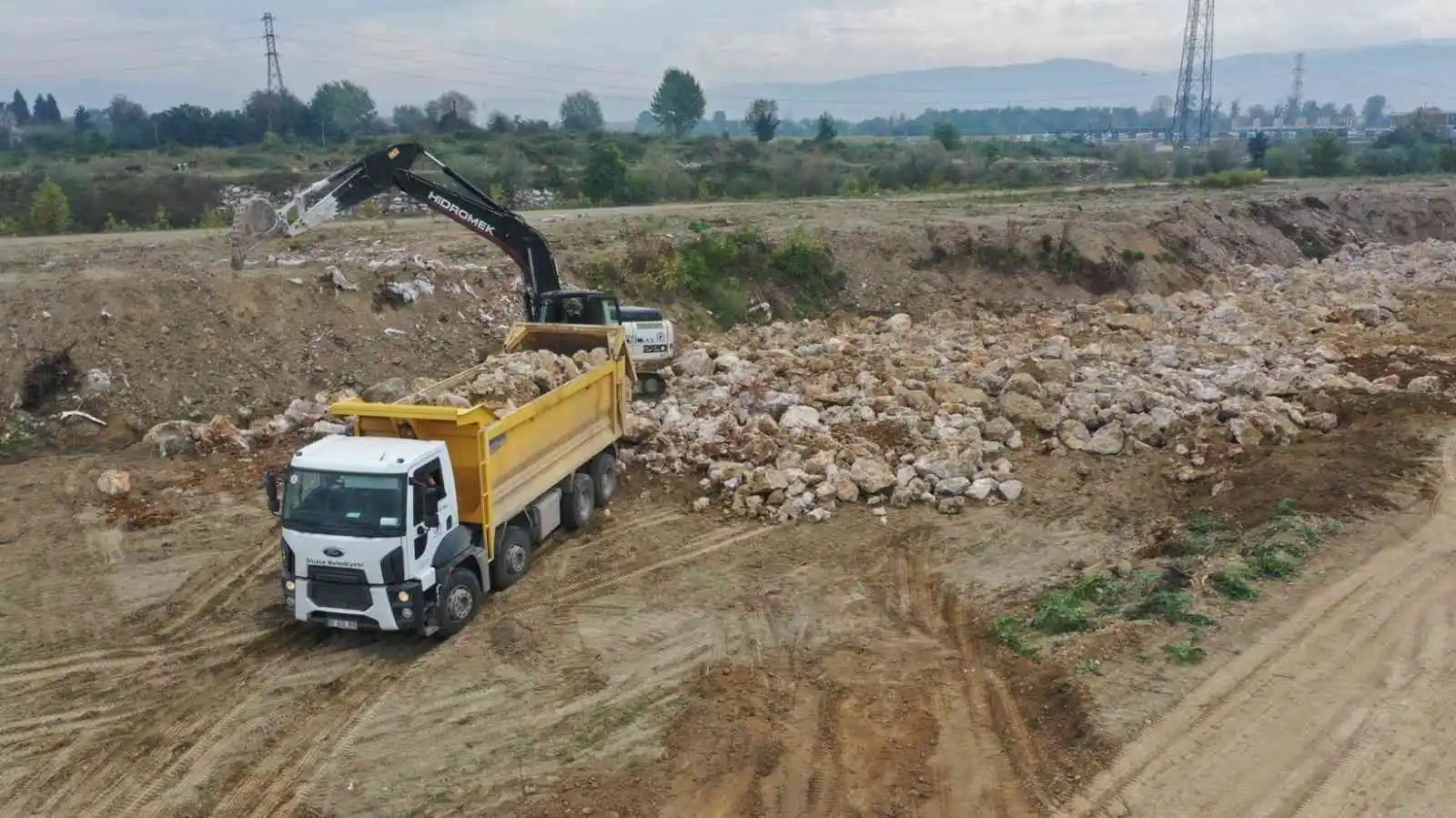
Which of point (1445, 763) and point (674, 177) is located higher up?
point (674, 177)

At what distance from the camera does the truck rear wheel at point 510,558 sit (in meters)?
10.7

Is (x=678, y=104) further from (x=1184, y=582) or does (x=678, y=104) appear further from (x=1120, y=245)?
(x=1184, y=582)

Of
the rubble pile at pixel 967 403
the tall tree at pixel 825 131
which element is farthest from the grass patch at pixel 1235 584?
the tall tree at pixel 825 131

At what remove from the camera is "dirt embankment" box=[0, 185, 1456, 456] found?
17094mm

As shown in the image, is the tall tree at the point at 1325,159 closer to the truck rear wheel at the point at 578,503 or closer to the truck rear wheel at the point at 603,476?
the truck rear wheel at the point at 603,476

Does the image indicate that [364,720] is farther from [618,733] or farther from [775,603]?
[775,603]

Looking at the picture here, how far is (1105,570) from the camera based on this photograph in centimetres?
1097

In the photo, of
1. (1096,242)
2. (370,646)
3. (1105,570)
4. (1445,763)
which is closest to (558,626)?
(370,646)

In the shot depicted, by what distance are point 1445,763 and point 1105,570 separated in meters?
3.88

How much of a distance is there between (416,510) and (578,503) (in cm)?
341

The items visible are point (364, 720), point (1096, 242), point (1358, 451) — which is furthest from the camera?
point (1096, 242)

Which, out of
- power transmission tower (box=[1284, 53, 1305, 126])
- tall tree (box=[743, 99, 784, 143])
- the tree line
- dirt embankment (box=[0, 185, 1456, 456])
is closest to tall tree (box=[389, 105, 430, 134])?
the tree line

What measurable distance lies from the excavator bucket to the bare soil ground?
3.01 metres

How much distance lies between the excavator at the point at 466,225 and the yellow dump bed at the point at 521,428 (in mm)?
1413
